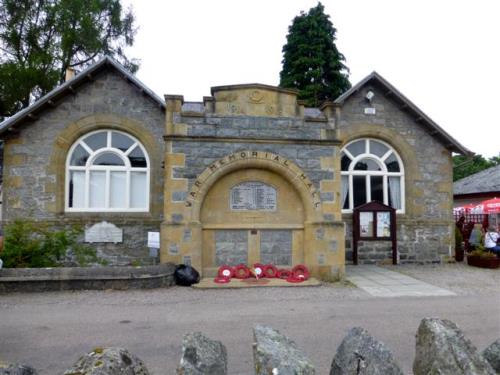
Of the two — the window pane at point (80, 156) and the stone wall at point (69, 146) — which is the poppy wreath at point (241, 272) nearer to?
the stone wall at point (69, 146)

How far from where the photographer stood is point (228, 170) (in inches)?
354

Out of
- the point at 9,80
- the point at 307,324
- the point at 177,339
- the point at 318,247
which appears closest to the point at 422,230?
the point at 318,247

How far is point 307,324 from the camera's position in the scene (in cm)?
563

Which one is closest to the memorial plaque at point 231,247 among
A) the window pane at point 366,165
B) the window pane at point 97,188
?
the window pane at point 97,188

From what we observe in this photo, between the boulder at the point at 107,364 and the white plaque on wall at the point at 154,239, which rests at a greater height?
the white plaque on wall at the point at 154,239

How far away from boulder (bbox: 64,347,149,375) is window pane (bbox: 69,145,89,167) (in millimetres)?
10059

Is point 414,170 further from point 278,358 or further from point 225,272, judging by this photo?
point 278,358

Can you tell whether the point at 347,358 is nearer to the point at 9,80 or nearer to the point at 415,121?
the point at 415,121

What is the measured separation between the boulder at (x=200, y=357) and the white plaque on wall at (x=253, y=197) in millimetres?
6610

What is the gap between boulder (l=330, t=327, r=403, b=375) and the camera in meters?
2.40

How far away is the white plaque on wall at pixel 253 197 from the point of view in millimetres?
9203

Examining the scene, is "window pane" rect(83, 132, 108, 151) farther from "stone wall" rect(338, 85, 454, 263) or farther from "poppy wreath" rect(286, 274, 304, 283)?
"stone wall" rect(338, 85, 454, 263)

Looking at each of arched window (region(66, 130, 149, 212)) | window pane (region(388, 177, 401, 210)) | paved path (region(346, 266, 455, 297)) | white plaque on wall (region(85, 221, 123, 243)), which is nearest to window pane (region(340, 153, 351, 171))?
window pane (region(388, 177, 401, 210))

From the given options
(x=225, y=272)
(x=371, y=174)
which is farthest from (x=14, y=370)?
(x=371, y=174)
